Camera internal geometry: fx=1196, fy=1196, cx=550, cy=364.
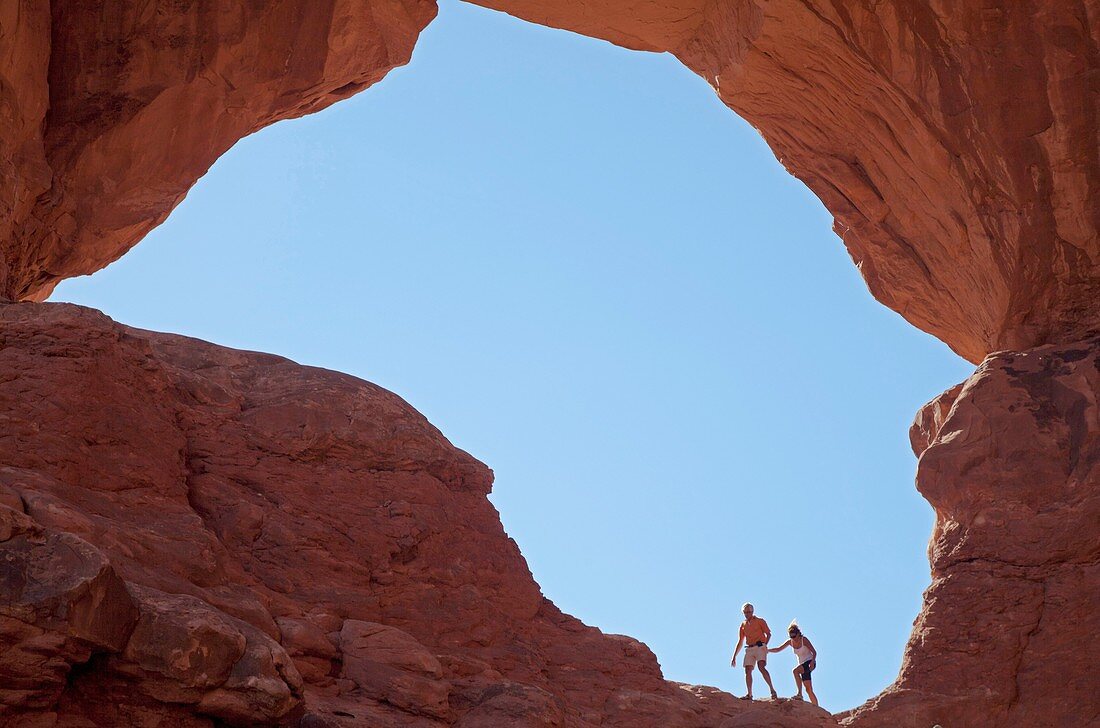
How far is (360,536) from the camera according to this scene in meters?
12.2

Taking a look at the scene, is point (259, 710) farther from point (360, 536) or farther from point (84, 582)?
point (360, 536)

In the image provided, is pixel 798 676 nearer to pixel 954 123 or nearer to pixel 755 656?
pixel 755 656

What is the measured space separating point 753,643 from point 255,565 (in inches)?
266

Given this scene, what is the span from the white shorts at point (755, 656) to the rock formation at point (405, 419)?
1.65 meters

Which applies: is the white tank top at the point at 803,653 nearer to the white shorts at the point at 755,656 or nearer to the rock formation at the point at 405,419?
the white shorts at the point at 755,656

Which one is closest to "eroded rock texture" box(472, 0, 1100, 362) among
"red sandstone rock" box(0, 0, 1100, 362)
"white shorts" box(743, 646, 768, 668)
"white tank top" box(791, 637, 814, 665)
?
"red sandstone rock" box(0, 0, 1100, 362)

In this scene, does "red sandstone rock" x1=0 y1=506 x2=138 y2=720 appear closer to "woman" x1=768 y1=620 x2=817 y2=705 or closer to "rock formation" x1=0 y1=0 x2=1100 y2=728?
"rock formation" x1=0 y1=0 x2=1100 y2=728

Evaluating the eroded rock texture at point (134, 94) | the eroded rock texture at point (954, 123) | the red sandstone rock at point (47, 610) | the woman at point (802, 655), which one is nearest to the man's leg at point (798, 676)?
the woman at point (802, 655)

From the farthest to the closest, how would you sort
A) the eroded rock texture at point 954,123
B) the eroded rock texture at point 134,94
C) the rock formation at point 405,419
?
1. the eroded rock texture at point 134,94
2. the eroded rock texture at point 954,123
3. the rock formation at point 405,419

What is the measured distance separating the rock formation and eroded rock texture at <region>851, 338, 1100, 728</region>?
3 cm

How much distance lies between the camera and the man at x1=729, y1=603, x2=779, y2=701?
1487cm

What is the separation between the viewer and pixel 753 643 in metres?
15.0

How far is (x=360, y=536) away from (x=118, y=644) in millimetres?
4007

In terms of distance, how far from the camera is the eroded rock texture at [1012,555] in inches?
481
